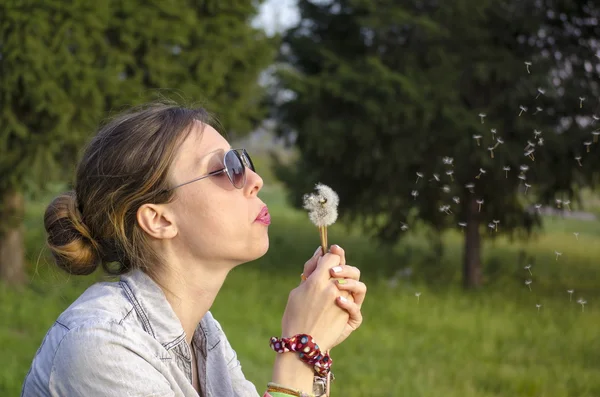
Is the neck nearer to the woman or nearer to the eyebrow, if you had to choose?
the woman

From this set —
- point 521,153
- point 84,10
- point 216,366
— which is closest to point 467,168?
point 521,153

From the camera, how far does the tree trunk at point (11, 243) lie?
28.4 feet

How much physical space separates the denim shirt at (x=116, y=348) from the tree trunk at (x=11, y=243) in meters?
7.48

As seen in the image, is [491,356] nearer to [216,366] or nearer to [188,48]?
[216,366]

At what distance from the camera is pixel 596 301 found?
808cm

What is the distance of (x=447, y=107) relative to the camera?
8.01 metres

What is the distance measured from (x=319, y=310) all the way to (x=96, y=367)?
0.57 meters

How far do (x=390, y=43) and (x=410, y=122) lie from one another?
134 centimetres

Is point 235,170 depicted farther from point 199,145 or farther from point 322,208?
point 322,208

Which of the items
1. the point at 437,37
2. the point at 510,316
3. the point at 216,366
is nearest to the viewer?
the point at 216,366

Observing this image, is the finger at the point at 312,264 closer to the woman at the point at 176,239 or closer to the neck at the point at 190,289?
the woman at the point at 176,239

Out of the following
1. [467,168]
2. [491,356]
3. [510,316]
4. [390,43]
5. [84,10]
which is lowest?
[491,356]

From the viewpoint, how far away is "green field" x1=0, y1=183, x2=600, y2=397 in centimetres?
497

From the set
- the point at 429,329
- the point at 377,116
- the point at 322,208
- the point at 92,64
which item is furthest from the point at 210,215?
the point at 92,64
